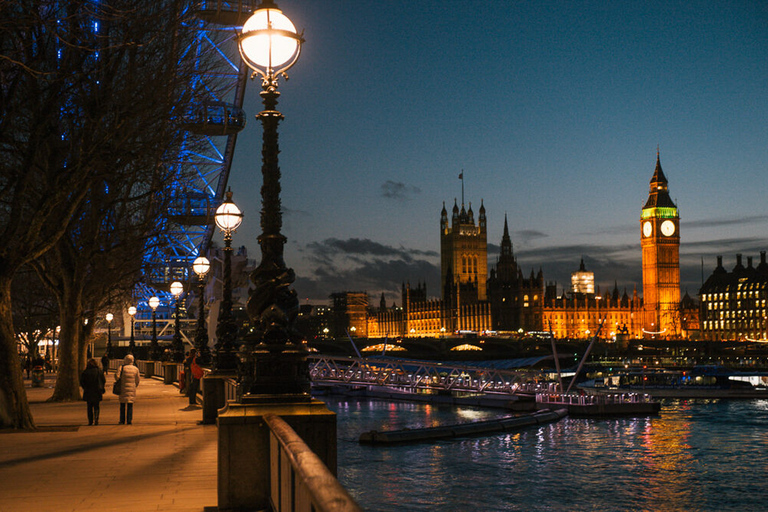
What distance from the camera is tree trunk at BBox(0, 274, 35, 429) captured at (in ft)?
48.2

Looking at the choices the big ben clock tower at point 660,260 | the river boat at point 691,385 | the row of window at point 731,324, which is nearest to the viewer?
the river boat at point 691,385

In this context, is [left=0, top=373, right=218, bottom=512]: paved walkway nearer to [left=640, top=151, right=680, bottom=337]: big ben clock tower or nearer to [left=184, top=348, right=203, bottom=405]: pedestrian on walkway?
[left=184, top=348, right=203, bottom=405]: pedestrian on walkway

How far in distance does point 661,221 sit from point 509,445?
15597cm

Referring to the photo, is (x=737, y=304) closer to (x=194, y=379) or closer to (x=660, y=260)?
(x=660, y=260)

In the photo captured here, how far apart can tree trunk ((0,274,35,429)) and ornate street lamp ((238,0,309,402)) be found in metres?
8.02

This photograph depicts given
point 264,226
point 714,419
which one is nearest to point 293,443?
point 264,226

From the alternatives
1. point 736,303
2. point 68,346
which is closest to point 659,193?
point 736,303

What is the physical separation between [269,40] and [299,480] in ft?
15.0

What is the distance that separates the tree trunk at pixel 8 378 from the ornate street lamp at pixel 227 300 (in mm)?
3562

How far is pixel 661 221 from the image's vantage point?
185000 millimetres

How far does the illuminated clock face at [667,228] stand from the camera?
184250mm

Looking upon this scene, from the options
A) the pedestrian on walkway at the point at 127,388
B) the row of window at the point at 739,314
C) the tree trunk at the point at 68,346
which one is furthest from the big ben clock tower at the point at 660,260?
the pedestrian on walkway at the point at 127,388

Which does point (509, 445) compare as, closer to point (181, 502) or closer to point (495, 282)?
point (181, 502)

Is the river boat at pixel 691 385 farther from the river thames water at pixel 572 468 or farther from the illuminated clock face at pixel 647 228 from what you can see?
the illuminated clock face at pixel 647 228
